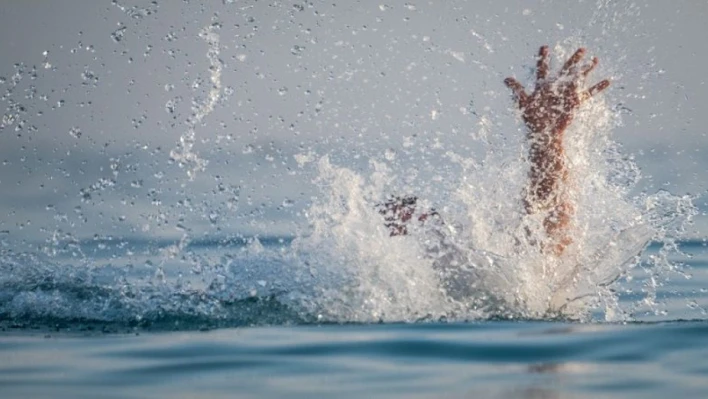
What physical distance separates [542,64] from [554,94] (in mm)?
233

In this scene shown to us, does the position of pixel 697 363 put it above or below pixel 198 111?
below

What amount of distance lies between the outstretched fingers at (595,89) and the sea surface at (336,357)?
2142 mm

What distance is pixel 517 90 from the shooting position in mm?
8594

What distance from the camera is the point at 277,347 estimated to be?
6145mm

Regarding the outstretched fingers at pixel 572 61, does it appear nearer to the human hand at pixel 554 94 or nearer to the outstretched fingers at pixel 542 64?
the human hand at pixel 554 94


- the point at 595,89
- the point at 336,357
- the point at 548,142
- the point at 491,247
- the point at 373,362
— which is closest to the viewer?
the point at 373,362

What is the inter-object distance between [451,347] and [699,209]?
376 inches

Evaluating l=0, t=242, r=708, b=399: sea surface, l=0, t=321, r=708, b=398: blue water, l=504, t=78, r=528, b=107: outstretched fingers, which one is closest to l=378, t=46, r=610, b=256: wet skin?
l=504, t=78, r=528, b=107: outstretched fingers

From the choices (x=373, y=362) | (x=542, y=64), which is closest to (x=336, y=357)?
(x=373, y=362)

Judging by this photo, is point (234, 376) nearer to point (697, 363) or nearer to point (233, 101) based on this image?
point (697, 363)

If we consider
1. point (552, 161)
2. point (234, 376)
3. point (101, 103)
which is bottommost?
point (234, 376)

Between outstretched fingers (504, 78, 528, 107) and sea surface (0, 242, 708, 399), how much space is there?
2.08 meters

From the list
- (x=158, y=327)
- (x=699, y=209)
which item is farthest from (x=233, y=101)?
(x=158, y=327)

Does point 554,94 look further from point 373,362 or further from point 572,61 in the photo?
point 373,362
